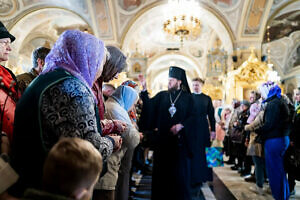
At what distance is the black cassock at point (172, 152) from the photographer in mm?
3834

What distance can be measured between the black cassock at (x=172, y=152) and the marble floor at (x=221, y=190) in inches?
35.8

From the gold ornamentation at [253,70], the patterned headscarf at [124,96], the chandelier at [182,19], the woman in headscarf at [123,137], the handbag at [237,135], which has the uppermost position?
the chandelier at [182,19]

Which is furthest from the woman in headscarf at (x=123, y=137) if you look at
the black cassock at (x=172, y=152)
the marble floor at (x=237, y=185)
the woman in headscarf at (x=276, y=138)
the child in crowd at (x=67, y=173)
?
the marble floor at (x=237, y=185)

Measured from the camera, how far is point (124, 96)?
3.05m

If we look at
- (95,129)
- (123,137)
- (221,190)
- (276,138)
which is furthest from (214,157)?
(95,129)

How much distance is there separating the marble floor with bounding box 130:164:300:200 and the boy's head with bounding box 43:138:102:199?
3652 mm

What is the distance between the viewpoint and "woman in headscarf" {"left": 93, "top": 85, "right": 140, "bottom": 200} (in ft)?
7.63

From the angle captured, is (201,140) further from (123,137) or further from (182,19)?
(182,19)

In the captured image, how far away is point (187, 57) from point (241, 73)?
34.9ft

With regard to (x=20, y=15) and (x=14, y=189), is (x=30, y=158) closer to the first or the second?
(x=14, y=189)

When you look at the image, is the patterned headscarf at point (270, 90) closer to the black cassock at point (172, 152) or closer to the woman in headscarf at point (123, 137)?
the black cassock at point (172, 152)

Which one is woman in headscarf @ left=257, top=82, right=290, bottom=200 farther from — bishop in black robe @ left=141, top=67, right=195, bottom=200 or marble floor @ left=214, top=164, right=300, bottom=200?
bishop in black robe @ left=141, top=67, right=195, bottom=200

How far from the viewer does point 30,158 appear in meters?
1.28

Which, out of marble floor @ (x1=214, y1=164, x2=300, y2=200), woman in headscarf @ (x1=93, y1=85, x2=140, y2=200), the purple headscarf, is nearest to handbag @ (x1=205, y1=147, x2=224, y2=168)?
marble floor @ (x1=214, y1=164, x2=300, y2=200)
